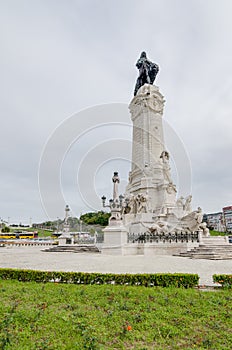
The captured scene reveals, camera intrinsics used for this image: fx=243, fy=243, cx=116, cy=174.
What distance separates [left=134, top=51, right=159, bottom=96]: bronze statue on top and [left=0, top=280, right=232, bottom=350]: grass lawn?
37.6 metres

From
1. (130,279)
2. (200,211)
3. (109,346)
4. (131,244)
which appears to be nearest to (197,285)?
(130,279)

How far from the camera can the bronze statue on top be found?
39.4m

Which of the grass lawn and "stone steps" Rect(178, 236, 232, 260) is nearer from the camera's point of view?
the grass lawn

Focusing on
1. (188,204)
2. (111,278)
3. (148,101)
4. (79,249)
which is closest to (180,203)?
(188,204)

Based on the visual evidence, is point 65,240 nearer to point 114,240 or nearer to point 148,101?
point 114,240

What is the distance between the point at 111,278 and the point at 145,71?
39047 millimetres

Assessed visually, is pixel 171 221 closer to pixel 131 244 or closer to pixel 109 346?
pixel 131 244

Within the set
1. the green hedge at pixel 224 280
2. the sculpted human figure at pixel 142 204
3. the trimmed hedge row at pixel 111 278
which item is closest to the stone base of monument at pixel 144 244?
the sculpted human figure at pixel 142 204

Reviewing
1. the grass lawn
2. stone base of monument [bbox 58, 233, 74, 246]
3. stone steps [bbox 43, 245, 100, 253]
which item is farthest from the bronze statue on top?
the grass lawn

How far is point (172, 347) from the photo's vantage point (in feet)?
11.0

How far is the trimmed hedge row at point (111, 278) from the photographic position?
6.30 m

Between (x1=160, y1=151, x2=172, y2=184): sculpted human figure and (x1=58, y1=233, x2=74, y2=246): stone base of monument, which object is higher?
(x1=160, y1=151, x2=172, y2=184): sculpted human figure

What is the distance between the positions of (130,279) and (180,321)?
248cm

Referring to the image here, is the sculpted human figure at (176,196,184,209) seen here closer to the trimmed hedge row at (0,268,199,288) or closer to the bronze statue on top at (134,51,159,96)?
the trimmed hedge row at (0,268,199,288)
